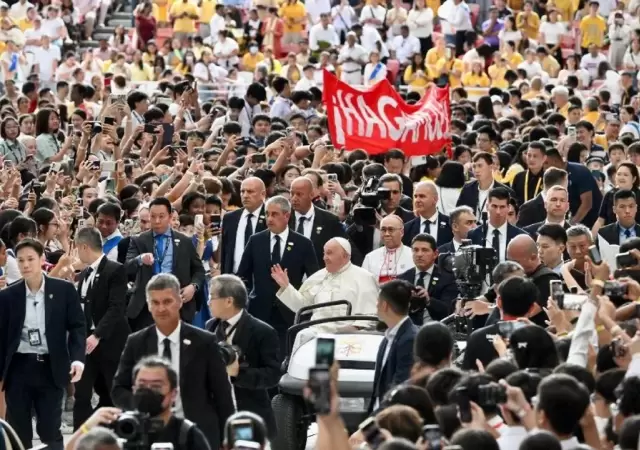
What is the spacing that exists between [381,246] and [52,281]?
4353 mm

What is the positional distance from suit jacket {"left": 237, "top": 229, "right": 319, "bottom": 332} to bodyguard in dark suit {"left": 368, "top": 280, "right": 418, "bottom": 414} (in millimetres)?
4198

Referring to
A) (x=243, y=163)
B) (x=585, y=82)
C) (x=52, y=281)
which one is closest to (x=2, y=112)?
(x=243, y=163)

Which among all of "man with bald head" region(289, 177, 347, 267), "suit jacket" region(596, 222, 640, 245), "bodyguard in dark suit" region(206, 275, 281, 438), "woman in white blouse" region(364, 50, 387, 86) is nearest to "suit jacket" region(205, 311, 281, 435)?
"bodyguard in dark suit" region(206, 275, 281, 438)

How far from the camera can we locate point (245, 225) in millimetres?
17234

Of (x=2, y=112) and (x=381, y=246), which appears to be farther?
(x=2, y=112)

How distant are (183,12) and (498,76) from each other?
270 inches

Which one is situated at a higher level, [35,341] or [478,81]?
[478,81]

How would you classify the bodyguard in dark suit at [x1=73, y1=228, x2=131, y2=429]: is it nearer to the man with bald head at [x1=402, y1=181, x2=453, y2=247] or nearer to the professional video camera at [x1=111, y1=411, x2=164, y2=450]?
the man with bald head at [x1=402, y1=181, x2=453, y2=247]

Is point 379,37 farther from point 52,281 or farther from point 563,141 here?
point 52,281

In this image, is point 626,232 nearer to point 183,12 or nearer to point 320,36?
point 320,36

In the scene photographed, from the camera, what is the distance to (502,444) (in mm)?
9047

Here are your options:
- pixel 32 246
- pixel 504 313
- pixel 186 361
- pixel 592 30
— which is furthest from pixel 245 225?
pixel 592 30

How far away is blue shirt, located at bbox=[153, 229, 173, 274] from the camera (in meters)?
16.1

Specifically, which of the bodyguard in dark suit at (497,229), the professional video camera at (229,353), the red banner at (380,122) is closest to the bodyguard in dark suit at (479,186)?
the bodyguard in dark suit at (497,229)
